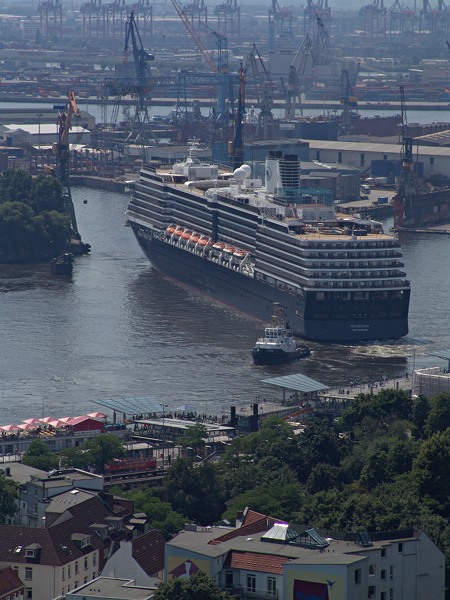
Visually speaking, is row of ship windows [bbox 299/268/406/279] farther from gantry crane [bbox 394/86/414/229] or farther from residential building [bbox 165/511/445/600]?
residential building [bbox 165/511/445/600]

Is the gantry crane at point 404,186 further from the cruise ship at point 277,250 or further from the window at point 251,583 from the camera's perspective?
the window at point 251,583

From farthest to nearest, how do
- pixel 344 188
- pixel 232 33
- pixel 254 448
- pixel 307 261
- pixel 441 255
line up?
pixel 232 33, pixel 344 188, pixel 441 255, pixel 307 261, pixel 254 448

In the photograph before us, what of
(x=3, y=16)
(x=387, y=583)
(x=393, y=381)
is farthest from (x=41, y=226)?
(x=3, y=16)

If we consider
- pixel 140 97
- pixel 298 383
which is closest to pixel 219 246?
pixel 298 383

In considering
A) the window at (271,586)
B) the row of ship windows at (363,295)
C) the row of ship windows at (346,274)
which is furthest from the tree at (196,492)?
the row of ship windows at (346,274)

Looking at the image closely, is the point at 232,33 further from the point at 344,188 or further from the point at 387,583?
the point at 387,583

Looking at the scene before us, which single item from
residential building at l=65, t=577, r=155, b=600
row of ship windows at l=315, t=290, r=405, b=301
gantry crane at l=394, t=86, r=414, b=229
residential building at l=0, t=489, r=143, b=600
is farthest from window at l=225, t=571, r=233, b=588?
gantry crane at l=394, t=86, r=414, b=229

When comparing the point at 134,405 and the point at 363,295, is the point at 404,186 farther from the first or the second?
the point at 134,405
